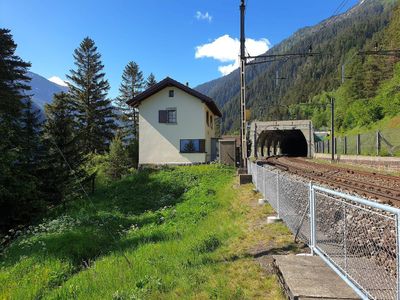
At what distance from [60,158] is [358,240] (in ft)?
72.4

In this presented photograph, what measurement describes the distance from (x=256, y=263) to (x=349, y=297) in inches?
96.2

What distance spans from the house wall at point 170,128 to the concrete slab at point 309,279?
94.3ft

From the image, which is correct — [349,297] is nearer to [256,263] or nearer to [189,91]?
[256,263]

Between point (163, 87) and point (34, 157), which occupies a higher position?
point (163, 87)

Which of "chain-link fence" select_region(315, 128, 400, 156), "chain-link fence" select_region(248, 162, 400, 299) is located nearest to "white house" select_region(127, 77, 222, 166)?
"chain-link fence" select_region(315, 128, 400, 156)

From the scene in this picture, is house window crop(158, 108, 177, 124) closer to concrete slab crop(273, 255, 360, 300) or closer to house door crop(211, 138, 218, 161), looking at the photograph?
house door crop(211, 138, 218, 161)

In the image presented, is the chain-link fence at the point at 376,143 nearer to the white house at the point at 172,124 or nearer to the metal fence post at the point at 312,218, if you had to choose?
the white house at the point at 172,124

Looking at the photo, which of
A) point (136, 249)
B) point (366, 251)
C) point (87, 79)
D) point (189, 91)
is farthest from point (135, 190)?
point (87, 79)

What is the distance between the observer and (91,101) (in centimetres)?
5466

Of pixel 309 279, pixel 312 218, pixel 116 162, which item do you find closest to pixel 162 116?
pixel 116 162

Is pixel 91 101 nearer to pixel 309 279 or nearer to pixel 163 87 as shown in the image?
pixel 163 87

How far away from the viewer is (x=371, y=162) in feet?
80.5

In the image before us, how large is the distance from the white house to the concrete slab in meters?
28.7

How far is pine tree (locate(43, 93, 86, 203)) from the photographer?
2298cm
